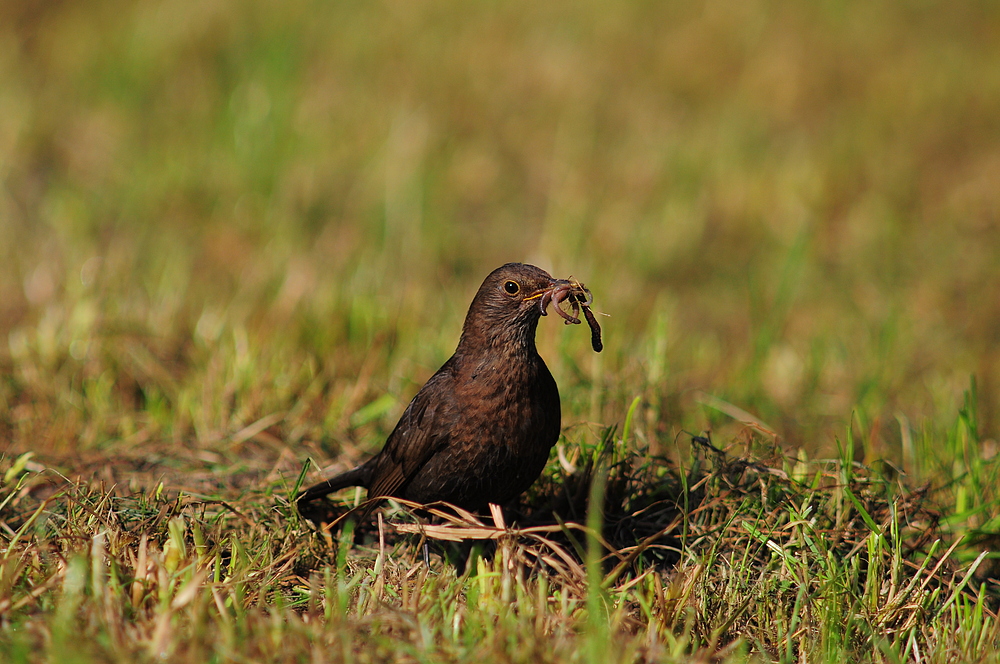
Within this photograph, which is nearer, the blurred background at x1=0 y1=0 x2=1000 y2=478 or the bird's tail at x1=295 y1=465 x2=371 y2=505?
the bird's tail at x1=295 y1=465 x2=371 y2=505

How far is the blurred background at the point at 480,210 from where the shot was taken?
4.57 metres

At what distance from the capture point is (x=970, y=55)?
8.99m

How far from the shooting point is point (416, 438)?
3217mm

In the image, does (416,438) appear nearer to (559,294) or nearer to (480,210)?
(559,294)

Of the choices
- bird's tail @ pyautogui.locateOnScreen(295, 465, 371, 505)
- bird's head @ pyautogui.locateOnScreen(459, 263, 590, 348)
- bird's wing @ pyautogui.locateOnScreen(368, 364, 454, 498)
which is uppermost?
bird's head @ pyautogui.locateOnScreen(459, 263, 590, 348)

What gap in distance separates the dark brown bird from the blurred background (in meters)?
0.69

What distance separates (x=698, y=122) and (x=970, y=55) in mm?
3129

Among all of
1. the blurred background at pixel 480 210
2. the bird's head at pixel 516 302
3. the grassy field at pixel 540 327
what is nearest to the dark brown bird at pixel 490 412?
the bird's head at pixel 516 302

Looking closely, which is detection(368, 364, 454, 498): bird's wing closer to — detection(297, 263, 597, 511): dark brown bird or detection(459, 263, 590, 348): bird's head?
detection(297, 263, 597, 511): dark brown bird

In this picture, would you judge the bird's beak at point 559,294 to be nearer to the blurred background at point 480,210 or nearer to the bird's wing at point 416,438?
the bird's wing at point 416,438

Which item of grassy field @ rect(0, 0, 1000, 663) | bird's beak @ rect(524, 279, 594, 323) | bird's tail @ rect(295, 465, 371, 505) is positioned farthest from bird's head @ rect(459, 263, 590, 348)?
bird's tail @ rect(295, 465, 371, 505)

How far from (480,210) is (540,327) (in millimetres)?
2449

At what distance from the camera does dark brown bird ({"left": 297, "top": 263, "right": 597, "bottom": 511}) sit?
306cm

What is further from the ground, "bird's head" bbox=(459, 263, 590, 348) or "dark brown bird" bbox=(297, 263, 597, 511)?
"bird's head" bbox=(459, 263, 590, 348)
